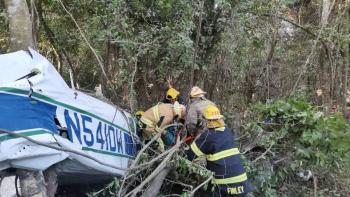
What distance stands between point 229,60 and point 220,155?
104 inches

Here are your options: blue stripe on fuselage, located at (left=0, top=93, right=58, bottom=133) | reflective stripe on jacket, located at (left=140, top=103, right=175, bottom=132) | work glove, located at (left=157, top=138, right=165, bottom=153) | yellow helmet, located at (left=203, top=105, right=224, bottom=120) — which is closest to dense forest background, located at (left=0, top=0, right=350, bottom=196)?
reflective stripe on jacket, located at (left=140, top=103, right=175, bottom=132)

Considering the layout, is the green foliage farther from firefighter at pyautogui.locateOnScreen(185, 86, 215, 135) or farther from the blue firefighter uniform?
firefighter at pyautogui.locateOnScreen(185, 86, 215, 135)

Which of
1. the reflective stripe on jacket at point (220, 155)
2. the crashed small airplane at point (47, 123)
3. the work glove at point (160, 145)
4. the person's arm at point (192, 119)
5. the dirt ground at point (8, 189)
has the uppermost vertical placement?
the crashed small airplane at point (47, 123)

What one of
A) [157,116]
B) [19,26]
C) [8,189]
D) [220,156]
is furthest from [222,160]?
[19,26]

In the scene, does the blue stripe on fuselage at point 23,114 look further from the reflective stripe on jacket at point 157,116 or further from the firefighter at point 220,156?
the firefighter at point 220,156

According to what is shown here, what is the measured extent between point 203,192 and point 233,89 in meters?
2.96

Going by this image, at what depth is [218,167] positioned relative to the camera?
185 inches

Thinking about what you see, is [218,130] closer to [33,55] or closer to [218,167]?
[218,167]

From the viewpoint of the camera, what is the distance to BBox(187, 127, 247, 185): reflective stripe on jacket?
4.67m

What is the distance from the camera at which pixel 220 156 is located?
470cm

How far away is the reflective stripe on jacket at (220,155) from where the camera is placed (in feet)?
15.3

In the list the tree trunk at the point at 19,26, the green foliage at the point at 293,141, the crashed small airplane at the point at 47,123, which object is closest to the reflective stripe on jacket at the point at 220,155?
the green foliage at the point at 293,141

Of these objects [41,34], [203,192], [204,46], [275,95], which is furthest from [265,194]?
[41,34]

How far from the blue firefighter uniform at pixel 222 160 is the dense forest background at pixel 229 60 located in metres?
0.54
